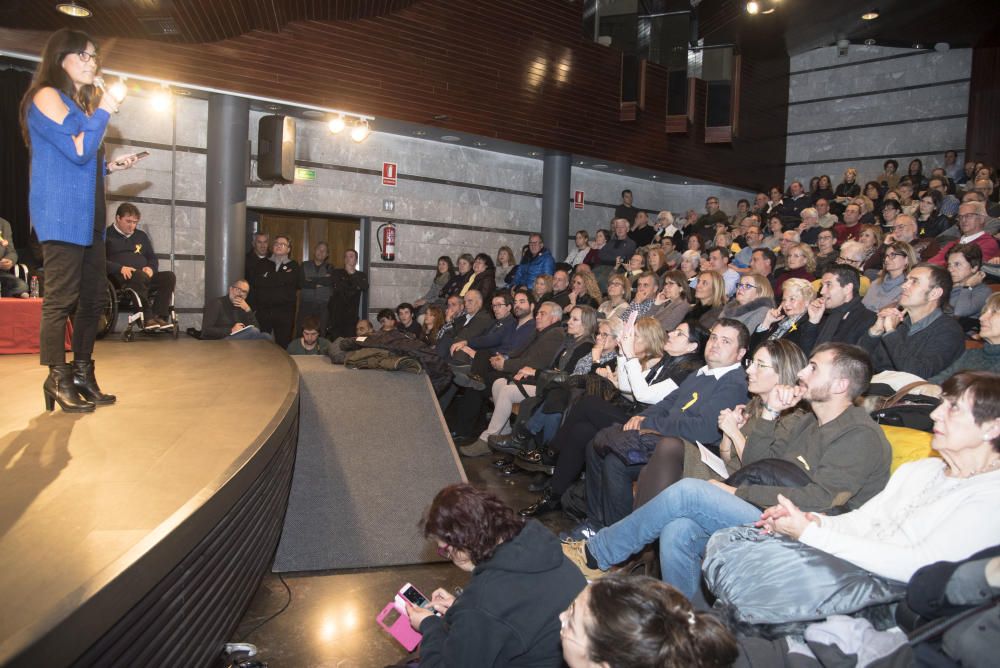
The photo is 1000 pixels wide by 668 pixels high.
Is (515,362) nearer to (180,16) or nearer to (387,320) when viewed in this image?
(387,320)

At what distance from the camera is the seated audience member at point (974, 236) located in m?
5.41

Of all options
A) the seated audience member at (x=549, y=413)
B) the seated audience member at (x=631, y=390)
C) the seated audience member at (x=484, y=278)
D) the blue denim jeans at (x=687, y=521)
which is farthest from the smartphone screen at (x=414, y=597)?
the seated audience member at (x=484, y=278)

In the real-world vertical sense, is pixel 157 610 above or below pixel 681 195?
below

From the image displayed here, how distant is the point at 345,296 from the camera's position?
894 centimetres

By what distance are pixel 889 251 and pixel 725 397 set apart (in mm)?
2287

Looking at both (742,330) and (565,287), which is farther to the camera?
(565,287)

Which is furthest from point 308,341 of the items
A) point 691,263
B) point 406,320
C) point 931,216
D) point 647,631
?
point 931,216

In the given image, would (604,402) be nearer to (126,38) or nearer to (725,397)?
(725,397)

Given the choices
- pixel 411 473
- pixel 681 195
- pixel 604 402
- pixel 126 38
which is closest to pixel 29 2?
pixel 126 38

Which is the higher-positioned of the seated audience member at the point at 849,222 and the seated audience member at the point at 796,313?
the seated audience member at the point at 849,222

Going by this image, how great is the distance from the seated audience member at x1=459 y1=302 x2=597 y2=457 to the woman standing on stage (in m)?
3.10

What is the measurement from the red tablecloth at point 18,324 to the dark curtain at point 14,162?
2307mm

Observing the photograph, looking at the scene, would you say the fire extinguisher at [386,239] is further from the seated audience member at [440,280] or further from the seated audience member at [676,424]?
the seated audience member at [676,424]

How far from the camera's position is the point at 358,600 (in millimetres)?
2885
